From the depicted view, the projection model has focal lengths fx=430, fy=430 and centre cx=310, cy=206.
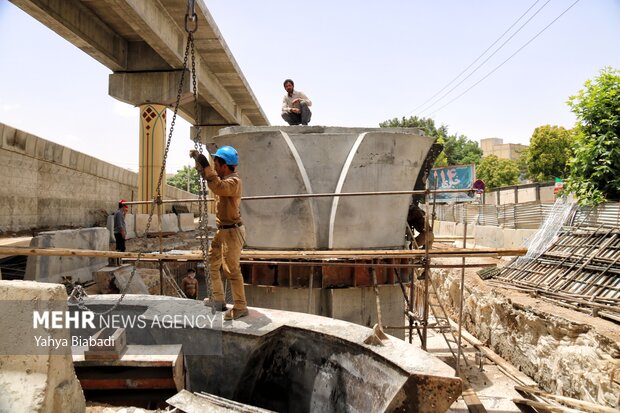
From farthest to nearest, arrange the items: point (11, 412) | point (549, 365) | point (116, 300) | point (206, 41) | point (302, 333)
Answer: point (206, 41), point (549, 365), point (116, 300), point (302, 333), point (11, 412)

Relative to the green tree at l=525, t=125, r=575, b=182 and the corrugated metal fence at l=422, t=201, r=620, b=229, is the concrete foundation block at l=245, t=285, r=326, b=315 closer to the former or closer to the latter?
the corrugated metal fence at l=422, t=201, r=620, b=229

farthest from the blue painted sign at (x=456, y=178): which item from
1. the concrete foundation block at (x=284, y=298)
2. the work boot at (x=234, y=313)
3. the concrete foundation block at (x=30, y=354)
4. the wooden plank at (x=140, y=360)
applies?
the concrete foundation block at (x=30, y=354)

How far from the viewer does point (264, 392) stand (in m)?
4.28

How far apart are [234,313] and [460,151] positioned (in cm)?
5072

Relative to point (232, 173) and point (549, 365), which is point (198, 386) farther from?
point (549, 365)

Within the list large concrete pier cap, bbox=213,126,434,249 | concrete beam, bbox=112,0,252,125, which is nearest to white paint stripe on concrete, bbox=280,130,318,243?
large concrete pier cap, bbox=213,126,434,249

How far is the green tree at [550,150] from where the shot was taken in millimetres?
32344

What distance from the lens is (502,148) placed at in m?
65.0

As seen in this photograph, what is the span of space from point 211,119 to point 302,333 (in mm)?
24582

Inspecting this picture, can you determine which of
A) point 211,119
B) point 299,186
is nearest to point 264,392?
point 299,186

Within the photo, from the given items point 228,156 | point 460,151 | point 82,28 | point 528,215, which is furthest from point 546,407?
point 460,151

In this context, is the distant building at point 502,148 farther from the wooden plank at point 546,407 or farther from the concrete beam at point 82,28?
the wooden plank at point 546,407

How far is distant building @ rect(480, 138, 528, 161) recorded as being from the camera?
63938 mm

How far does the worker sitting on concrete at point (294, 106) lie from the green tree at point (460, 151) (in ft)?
143
